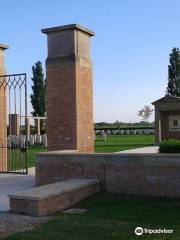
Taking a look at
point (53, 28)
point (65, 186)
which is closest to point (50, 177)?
point (65, 186)

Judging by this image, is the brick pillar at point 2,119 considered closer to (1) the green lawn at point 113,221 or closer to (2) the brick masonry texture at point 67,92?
(2) the brick masonry texture at point 67,92

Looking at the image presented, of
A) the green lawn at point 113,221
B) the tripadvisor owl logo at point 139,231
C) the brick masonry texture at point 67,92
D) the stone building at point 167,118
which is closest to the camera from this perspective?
the green lawn at point 113,221

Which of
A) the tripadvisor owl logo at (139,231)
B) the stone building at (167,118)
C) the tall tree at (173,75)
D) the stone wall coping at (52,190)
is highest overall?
the tall tree at (173,75)

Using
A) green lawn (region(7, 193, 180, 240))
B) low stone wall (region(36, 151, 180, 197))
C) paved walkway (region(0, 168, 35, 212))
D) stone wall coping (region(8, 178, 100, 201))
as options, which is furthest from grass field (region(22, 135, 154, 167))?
green lawn (region(7, 193, 180, 240))

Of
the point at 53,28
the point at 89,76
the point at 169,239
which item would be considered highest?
the point at 53,28

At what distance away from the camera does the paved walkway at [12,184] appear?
29.8 feet

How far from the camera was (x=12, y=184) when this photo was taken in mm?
11250

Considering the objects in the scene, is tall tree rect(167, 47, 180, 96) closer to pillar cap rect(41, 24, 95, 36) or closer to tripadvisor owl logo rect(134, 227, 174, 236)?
pillar cap rect(41, 24, 95, 36)

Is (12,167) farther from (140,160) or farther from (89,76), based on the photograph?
(140,160)

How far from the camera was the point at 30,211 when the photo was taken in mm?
7637

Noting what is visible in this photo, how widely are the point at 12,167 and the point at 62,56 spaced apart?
212 inches

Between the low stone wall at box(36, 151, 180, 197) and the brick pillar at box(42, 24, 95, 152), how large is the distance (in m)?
1.92

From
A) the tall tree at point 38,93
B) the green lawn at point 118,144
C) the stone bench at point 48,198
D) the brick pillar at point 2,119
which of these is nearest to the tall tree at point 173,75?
the green lawn at point 118,144

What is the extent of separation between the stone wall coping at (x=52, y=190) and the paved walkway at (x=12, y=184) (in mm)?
579
